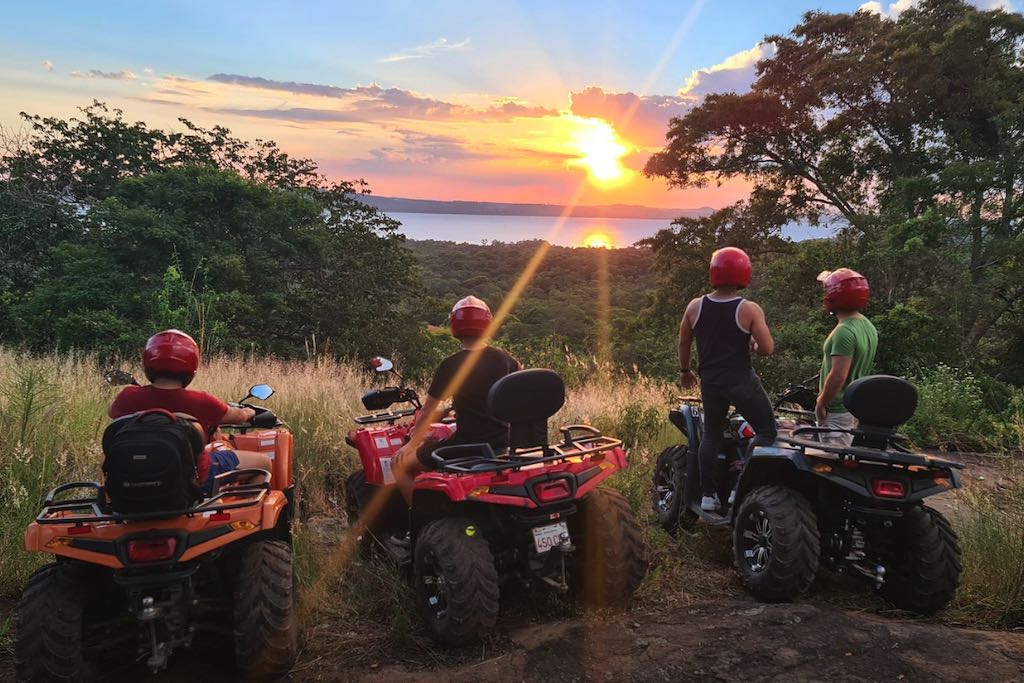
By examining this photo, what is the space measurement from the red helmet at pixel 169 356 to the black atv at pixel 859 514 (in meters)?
3.39

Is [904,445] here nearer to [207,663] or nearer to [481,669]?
[481,669]

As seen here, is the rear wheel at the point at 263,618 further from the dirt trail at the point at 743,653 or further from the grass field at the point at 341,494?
the grass field at the point at 341,494

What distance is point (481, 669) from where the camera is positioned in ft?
11.2

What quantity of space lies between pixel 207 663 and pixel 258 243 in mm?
18965

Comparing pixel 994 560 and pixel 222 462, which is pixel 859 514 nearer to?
pixel 994 560

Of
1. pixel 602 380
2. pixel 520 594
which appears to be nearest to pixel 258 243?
pixel 602 380

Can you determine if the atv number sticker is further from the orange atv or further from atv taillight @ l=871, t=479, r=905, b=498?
atv taillight @ l=871, t=479, r=905, b=498

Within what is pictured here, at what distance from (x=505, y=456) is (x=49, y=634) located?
87.2 inches

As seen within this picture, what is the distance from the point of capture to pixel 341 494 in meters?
6.64

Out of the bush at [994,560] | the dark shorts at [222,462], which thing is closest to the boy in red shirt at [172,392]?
the dark shorts at [222,462]

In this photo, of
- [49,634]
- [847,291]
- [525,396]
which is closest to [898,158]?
[847,291]

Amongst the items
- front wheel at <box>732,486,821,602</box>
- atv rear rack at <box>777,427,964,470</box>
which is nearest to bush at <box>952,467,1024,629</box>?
atv rear rack at <box>777,427,964,470</box>

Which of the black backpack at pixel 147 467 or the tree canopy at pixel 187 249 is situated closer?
the black backpack at pixel 147 467

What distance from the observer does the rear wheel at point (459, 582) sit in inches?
138
